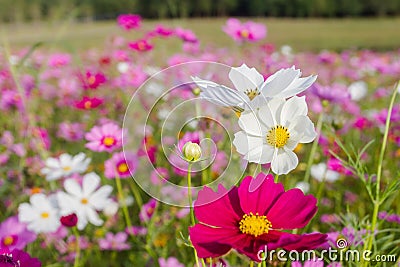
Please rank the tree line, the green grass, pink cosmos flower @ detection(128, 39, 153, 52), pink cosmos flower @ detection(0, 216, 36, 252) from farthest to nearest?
the green grass
the tree line
pink cosmos flower @ detection(128, 39, 153, 52)
pink cosmos flower @ detection(0, 216, 36, 252)

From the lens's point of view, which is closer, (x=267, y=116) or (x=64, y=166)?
(x=267, y=116)

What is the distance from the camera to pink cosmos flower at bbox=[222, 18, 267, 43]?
100cm

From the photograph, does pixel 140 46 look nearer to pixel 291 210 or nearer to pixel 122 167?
pixel 122 167

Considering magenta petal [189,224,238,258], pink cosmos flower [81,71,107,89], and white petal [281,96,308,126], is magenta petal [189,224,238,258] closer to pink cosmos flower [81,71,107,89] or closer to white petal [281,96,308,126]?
white petal [281,96,308,126]

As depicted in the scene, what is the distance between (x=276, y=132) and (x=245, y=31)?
0.71 m

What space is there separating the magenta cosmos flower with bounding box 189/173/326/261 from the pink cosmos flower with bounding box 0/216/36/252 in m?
0.39

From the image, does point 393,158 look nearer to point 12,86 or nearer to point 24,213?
point 24,213

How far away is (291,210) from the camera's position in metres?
0.35

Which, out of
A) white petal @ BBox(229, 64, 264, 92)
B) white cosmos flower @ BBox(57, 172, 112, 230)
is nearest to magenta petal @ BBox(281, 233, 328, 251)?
white petal @ BBox(229, 64, 264, 92)

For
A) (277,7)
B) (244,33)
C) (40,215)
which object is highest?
(244,33)

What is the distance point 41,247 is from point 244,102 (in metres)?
0.64

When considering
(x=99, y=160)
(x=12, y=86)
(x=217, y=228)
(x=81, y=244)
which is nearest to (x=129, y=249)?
(x=81, y=244)

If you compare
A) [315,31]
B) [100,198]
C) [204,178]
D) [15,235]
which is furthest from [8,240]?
[315,31]

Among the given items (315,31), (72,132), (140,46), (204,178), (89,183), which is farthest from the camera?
(315,31)
